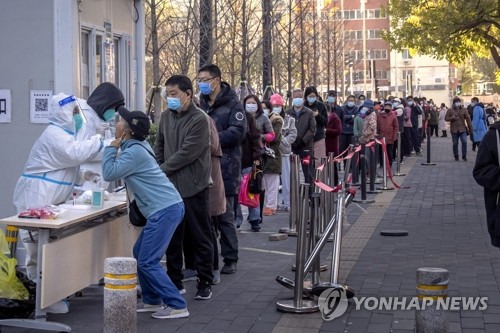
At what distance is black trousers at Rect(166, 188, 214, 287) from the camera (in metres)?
8.16

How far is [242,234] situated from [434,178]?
34.6 feet

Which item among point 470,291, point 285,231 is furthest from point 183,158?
point 285,231

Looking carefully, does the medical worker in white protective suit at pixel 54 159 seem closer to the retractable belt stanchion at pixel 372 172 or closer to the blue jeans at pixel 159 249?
the blue jeans at pixel 159 249

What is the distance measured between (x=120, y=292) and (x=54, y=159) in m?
2.07

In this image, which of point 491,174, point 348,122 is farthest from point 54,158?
point 348,122

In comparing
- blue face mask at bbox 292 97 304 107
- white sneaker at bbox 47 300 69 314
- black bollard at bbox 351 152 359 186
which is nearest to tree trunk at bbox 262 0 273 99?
black bollard at bbox 351 152 359 186

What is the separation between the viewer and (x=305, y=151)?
583 inches

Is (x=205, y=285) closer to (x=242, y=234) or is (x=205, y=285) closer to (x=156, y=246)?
(x=156, y=246)

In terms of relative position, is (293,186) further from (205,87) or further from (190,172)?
(190,172)

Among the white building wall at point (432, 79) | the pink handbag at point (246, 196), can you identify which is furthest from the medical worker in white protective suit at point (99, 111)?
the white building wall at point (432, 79)

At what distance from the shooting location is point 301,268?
7688mm

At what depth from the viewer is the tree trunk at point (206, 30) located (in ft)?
52.9

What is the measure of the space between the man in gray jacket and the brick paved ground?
0.39 m

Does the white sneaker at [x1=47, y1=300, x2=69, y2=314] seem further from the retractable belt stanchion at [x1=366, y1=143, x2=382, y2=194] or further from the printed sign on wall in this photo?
the retractable belt stanchion at [x1=366, y1=143, x2=382, y2=194]
